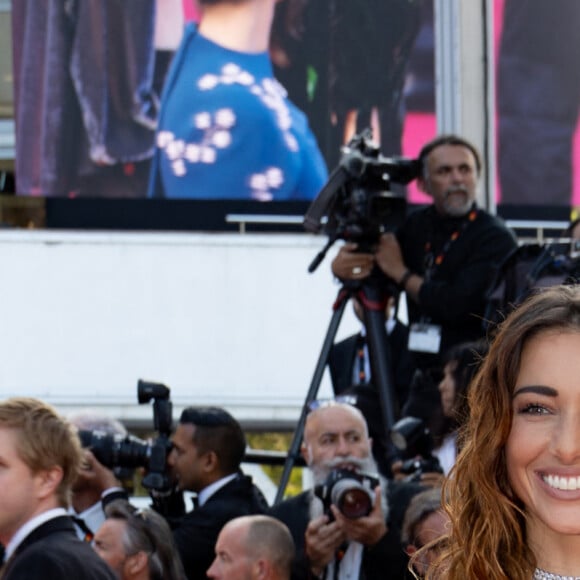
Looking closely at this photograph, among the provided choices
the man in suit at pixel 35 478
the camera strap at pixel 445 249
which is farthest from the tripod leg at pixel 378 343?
the man in suit at pixel 35 478

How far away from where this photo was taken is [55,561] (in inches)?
128

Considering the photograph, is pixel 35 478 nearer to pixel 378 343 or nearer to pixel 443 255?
pixel 378 343

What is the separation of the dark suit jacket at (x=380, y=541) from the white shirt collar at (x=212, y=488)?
1.27ft

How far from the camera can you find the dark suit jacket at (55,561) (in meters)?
3.22

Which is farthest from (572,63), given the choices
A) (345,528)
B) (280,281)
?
(345,528)

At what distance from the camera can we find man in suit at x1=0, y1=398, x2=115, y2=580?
11.4ft

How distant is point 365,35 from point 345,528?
3324 millimetres

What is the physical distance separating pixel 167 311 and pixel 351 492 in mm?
3284

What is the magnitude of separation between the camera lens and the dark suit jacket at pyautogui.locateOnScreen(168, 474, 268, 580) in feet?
2.41

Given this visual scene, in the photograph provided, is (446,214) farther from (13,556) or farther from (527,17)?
(13,556)

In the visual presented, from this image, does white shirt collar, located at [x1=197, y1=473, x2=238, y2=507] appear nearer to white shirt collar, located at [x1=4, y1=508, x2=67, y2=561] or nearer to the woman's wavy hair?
white shirt collar, located at [x1=4, y1=508, x2=67, y2=561]

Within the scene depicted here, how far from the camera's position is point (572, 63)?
6.99 m

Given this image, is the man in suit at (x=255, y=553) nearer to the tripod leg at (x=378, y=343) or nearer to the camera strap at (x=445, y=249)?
the tripod leg at (x=378, y=343)

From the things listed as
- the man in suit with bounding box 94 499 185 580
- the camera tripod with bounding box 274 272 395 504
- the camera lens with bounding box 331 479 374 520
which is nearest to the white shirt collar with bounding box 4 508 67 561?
the man in suit with bounding box 94 499 185 580
